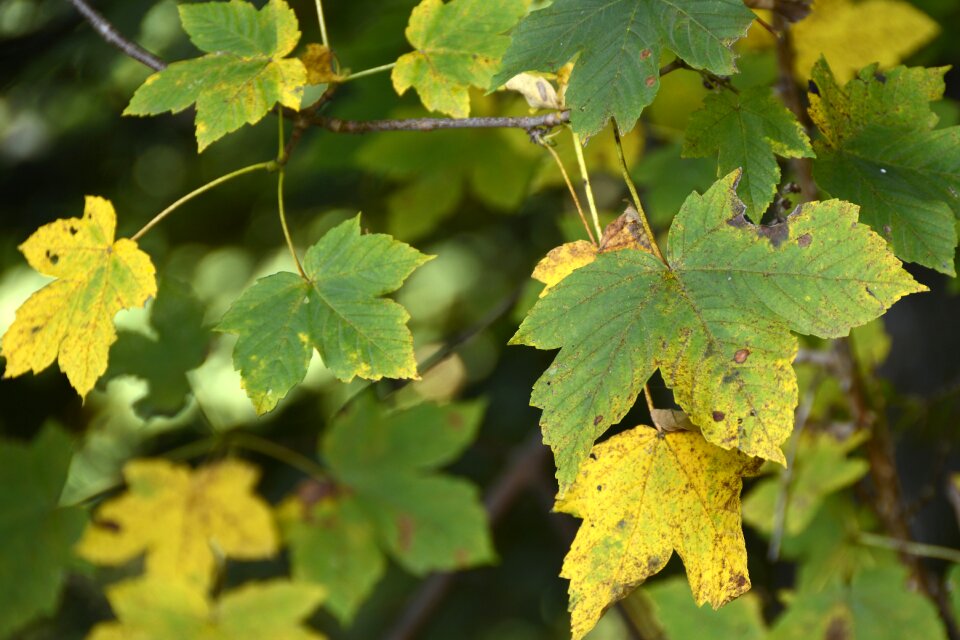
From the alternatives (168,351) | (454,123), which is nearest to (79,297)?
(454,123)

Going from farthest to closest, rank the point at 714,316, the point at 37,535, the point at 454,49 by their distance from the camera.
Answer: the point at 37,535 → the point at 454,49 → the point at 714,316

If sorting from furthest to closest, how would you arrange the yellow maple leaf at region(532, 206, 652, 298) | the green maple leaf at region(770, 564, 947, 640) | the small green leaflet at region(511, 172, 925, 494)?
the green maple leaf at region(770, 564, 947, 640) < the yellow maple leaf at region(532, 206, 652, 298) < the small green leaflet at region(511, 172, 925, 494)

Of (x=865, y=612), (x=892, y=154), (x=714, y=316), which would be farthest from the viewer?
(x=865, y=612)

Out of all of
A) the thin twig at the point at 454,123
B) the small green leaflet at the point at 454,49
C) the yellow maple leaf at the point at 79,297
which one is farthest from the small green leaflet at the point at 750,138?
the yellow maple leaf at the point at 79,297

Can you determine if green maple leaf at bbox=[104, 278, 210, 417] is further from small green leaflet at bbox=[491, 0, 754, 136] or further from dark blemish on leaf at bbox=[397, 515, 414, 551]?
small green leaflet at bbox=[491, 0, 754, 136]

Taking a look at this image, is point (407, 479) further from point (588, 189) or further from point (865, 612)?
point (588, 189)

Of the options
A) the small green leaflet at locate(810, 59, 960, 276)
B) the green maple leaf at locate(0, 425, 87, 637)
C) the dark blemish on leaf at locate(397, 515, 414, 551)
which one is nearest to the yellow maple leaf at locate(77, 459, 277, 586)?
the green maple leaf at locate(0, 425, 87, 637)
